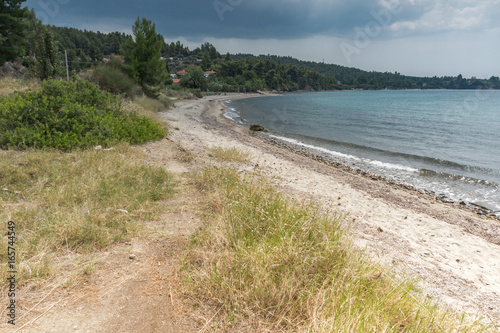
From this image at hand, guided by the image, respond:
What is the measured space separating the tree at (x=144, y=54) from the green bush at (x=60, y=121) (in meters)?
18.8

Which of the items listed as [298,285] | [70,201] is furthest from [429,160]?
[70,201]

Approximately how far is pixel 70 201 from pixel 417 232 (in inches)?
328

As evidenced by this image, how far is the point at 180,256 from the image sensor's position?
398 centimetres

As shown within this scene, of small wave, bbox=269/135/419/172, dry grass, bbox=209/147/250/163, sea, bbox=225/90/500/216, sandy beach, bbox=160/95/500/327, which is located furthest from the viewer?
small wave, bbox=269/135/419/172

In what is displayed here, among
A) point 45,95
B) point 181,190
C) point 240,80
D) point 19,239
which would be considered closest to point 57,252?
point 19,239

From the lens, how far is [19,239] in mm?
3844

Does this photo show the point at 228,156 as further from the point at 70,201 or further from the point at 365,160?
the point at 365,160

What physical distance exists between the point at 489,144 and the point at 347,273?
26499 mm

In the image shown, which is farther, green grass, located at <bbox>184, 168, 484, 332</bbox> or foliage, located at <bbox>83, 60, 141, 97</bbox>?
foliage, located at <bbox>83, 60, 141, 97</bbox>

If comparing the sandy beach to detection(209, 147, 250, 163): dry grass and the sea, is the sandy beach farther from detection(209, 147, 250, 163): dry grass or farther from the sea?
the sea

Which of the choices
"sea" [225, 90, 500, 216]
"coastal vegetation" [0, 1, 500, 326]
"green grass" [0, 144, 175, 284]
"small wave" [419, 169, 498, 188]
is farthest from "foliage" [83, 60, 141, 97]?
"small wave" [419, 169, 498, 188]

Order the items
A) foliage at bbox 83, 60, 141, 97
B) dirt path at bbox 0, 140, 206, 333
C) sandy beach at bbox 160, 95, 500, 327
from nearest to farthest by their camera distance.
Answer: dirt path at bbox 0, 140, 206, 333 → sandy beach at bbox 160, 95, 500, 327 → foliage at bbox 83, 60, 141, 97

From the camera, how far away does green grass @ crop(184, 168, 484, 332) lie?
2.74m

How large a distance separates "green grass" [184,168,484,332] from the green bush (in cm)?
720
